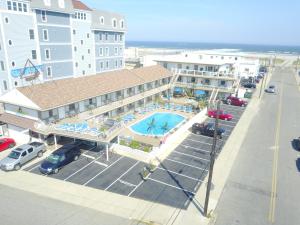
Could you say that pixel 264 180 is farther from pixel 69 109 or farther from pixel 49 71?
pixel 49 71

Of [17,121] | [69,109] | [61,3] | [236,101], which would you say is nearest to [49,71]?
[61,3]

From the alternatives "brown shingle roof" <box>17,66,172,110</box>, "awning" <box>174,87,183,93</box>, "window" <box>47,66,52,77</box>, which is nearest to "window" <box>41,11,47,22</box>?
"window" <box>47,66,52,77</box>

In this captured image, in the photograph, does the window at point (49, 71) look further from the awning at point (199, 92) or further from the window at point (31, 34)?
the awning at point (199, 92)

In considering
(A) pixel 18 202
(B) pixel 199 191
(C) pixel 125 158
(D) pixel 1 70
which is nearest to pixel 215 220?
(B) pixel 199 191

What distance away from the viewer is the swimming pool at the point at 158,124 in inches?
1506

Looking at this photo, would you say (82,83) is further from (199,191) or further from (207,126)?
(199,191)

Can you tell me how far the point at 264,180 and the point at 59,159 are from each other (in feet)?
69.4

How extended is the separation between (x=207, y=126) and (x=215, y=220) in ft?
62.3

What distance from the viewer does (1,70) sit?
136ft

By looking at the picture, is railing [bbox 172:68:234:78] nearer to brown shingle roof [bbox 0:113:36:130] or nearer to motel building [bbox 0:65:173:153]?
motel building [bbox 0:65:173:153]

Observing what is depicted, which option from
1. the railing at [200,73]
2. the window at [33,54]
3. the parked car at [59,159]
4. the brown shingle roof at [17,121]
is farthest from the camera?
the railing at [200,73]

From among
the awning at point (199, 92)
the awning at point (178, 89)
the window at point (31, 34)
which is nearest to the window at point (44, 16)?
the window at point (31, 34)

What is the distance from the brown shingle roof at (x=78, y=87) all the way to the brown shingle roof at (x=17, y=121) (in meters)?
2.97

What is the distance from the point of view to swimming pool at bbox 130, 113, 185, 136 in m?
38.2
